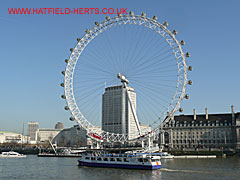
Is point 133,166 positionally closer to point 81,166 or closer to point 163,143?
point 81,166

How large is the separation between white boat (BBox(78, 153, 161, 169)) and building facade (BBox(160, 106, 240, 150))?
59.7 m

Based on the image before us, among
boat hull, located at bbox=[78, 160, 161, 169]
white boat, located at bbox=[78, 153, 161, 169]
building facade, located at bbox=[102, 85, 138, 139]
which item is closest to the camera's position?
boat hull, located at bbox=[78, 160, 161, 169]

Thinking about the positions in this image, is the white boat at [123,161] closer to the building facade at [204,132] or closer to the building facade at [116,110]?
the building facade at [116,110]

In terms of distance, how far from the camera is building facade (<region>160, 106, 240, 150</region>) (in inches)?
4461

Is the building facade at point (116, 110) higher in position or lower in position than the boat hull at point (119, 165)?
higher

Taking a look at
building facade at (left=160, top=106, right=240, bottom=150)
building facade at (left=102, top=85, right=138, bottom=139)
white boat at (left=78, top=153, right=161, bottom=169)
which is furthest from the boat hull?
building facade at (left=160, top=106, right=240, bottom=150)

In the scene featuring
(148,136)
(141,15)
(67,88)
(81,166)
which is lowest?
(81,166)

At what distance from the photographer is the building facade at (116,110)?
103750mm

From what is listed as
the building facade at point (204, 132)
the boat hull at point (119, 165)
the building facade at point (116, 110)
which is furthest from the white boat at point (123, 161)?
the building facade at point (204, 132)

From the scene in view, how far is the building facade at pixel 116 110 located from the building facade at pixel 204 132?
17825 millimetres

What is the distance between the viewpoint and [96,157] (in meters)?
56.4

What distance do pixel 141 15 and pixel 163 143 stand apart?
254ft

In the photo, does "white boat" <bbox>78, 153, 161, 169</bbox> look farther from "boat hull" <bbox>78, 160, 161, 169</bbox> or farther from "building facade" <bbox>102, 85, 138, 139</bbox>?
"building facade" <bbox>102, 85, 138, 139</bbox>

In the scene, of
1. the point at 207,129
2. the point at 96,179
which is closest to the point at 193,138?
the point at 207,129
